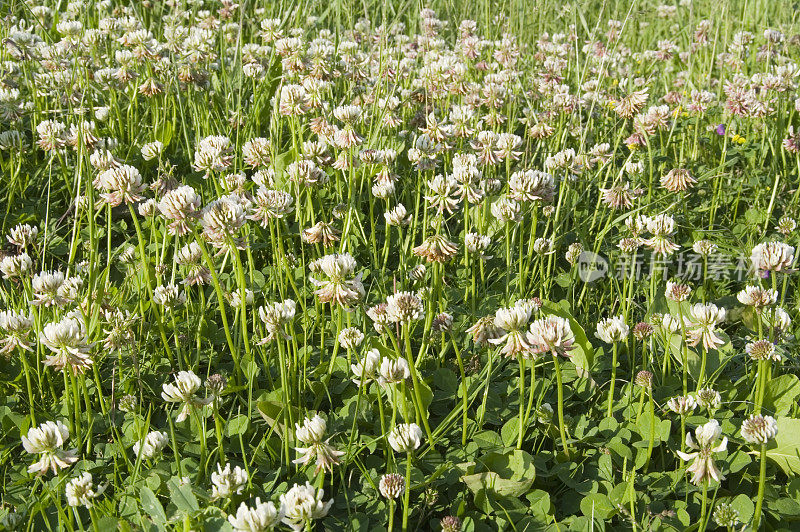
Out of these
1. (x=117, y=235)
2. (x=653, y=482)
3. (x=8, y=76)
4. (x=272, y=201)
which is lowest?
(x=653, y=482)

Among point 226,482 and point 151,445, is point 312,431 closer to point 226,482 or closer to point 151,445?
point 226,482

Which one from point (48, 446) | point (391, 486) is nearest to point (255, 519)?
point (391, 486)

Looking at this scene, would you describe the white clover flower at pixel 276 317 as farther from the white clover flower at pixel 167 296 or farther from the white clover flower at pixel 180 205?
the white clover flower at pixel 167 296

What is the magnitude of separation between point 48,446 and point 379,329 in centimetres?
85

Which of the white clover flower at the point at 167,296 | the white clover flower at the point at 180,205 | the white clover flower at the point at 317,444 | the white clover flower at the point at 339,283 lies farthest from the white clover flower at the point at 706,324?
the white clover flower at the point at 167,296

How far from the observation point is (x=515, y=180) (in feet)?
8.25

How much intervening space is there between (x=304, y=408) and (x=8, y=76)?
237cm

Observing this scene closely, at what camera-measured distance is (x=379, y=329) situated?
83.3 inches

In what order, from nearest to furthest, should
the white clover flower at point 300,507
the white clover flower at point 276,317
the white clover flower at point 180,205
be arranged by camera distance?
the white clover flower at point 300,507 → the white clover flower at point 180,205 → the white clover flower at point 276,317

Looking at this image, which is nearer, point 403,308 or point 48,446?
point 48,446

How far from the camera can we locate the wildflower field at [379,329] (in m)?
1.93

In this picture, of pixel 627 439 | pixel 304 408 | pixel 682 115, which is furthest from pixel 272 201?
pixel 682 115

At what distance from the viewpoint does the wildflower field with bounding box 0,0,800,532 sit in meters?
1.93

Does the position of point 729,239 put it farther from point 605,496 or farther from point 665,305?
point 605,496
